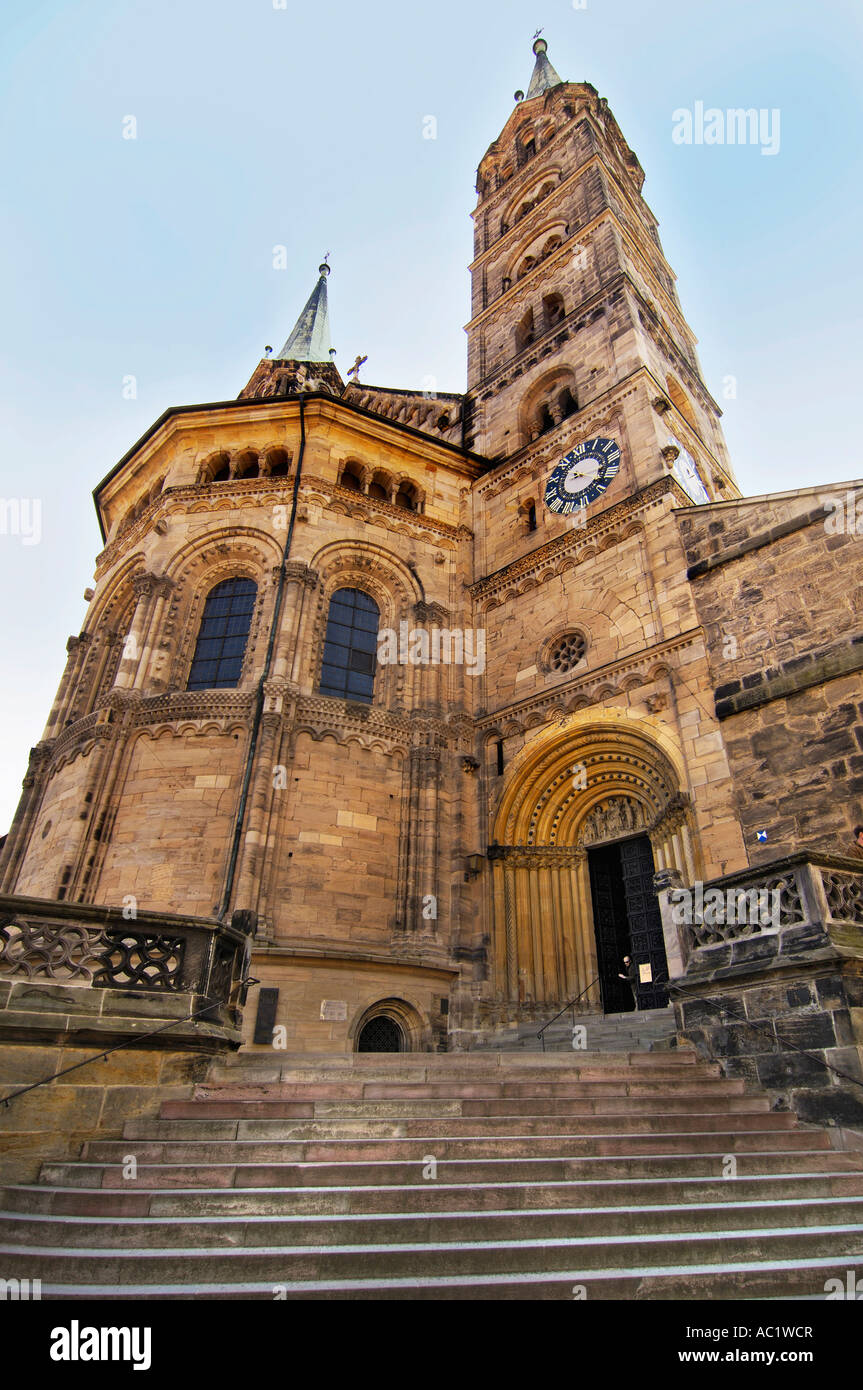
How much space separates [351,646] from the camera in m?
15.8

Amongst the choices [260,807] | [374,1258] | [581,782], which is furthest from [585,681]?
[374,1258]

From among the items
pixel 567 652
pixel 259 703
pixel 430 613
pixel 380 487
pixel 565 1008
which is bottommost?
pixel 565 1008

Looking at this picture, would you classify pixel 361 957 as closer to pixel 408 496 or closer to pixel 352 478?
pixel 352 478

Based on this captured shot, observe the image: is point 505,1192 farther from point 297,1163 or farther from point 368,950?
point 368,950

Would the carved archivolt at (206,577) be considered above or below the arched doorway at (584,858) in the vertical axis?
above

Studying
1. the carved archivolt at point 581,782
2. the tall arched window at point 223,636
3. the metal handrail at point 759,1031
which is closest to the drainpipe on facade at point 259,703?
the tall arched window at point 223,636

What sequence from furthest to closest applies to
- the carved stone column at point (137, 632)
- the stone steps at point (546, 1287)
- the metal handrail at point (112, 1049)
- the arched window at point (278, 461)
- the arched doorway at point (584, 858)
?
the arched window at point (278, 461)
the carved stone column at point (137, 632)
the arched doorway at point (584, 858)
the metal handrail at point (112, 1049)
the stone steps at point (546, 1287)

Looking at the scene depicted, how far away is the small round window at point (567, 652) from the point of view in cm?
1448

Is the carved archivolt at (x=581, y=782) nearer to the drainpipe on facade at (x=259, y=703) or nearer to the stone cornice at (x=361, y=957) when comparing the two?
the stone cornice at (x=361, y=957)

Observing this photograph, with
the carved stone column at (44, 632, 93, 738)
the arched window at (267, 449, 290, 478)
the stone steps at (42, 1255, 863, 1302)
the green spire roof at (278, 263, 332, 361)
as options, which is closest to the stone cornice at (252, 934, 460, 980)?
the carved stone column at (44, 632, 93, 738)

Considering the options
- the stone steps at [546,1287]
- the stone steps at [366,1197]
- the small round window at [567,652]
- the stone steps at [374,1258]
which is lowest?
the stone steps at [546,1287]

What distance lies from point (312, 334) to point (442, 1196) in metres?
26.4

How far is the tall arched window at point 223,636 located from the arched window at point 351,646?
5.54ft

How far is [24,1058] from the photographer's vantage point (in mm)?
5582
